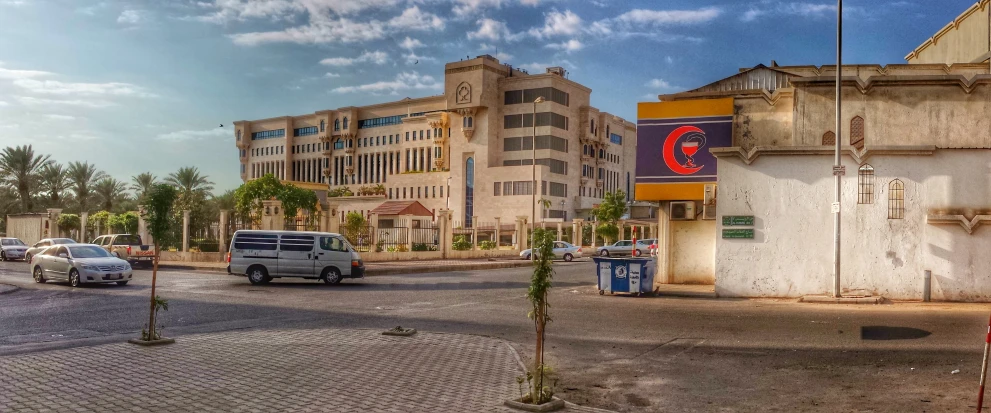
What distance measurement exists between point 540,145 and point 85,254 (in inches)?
2823

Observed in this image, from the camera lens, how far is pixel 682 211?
79.0 feet

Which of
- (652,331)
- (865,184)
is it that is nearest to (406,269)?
(865,184)

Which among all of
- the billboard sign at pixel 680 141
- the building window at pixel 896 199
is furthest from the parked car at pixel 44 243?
the building window at pixel 896 199

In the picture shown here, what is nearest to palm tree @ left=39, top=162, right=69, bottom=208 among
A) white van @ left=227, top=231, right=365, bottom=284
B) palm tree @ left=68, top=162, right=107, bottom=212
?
palm tree @ left=68, top=162, right=107, bottom=212

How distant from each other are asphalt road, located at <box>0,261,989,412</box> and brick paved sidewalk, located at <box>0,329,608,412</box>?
107cm

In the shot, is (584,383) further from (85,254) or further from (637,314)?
(85,254)

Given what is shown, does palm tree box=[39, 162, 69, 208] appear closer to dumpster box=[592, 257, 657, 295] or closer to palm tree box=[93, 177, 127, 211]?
palm tree box=[93, 177, 127, 211]

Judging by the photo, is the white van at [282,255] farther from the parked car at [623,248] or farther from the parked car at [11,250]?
the parked car at [623,248]

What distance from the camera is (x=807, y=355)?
1075cm

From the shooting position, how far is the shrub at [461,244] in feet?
164

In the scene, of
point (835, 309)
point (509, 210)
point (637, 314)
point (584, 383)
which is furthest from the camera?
point (509, 210)

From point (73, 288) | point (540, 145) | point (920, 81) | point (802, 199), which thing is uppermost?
point (540, 145)

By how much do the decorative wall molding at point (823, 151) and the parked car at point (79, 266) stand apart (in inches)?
716

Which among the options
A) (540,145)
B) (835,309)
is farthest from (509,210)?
(835,309)
